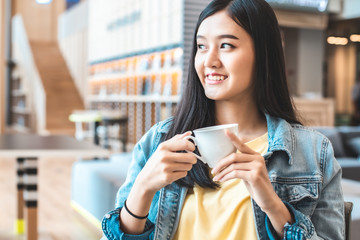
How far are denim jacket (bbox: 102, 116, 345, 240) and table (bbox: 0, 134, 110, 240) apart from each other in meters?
1.84

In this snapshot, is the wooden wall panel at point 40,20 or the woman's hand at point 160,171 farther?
the wooden wall panel at point 40,20

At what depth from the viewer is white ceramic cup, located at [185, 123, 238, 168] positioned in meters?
0.98

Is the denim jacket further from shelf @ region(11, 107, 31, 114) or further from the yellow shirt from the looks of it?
shelf @ region(11, 107, 31, 114)

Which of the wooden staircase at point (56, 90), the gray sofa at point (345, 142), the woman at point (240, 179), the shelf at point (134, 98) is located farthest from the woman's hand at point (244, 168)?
the wooden staircase at point (56, 90)

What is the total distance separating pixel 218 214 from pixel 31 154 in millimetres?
2021

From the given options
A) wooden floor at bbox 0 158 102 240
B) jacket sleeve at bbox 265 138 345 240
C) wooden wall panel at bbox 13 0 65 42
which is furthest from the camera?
wooden wall panel at bbox 13 0 65 42

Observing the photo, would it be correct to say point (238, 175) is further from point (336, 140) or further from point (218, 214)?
point (336, 140)

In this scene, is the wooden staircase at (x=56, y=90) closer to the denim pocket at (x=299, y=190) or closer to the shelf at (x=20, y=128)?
the shelf at (x=20, y=128)

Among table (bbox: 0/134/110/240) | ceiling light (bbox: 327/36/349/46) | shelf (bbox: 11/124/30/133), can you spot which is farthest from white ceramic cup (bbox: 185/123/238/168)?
Answer: shelf (bbox: 11/124/30/133)

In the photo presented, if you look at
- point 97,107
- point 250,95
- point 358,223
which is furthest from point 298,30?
point 250,95

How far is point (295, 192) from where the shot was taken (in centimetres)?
120

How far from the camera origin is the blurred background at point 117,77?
4.77 metres

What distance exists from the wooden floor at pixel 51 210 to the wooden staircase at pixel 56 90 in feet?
Answer: 19.3

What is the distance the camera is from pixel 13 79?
1755 cm
